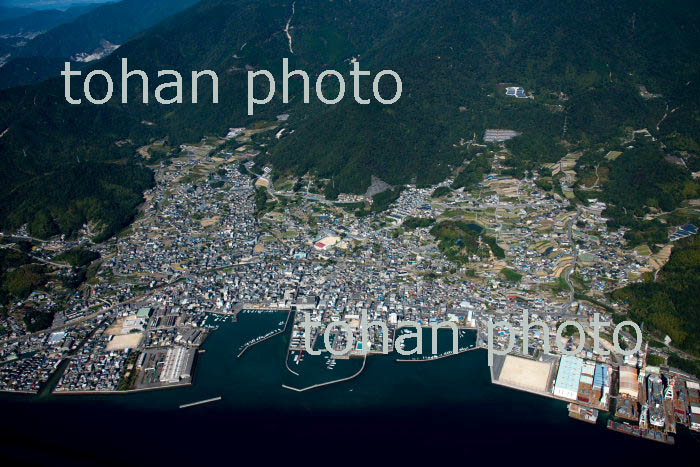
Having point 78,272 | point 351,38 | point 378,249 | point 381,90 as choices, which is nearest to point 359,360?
point 378,249

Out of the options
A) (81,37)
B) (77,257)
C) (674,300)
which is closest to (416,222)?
(674,300)

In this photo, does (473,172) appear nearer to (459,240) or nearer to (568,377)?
(459,240)

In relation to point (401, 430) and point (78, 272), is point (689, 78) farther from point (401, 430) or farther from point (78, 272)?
point (78, 272)

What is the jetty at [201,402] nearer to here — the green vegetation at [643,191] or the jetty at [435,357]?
the jetty at [435,357]

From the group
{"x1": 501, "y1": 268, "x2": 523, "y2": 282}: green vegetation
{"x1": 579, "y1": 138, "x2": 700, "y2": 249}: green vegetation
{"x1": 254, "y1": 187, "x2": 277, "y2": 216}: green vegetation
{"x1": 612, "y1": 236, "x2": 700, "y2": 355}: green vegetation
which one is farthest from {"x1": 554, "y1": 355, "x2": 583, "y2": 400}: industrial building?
{"x1": 254, "y1": 187, "x2": 277, "y2": 216}: green vegetation

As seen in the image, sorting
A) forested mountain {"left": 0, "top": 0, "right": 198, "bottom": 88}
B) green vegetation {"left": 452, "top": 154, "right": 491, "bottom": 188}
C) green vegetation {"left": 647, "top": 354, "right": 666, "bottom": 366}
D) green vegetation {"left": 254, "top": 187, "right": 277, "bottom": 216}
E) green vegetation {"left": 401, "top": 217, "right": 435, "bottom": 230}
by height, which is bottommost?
green vegetation {"left": 647, "top": 354, "right": 666, "bottom": 366}

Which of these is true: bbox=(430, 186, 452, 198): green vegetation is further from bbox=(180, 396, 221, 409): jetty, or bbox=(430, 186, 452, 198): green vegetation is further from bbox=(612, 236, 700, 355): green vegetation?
bbox=(180, 396, 221, 409): jetty
